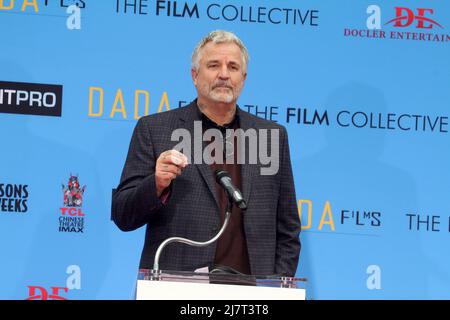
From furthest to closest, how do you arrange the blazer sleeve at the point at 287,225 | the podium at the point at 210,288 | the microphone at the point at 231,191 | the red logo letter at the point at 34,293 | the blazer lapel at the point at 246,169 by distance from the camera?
the red logo letter at the point at 34,293
the blazer sleeve at the point at 287,225
the blazer lapel at the point at 246,169
the microphone at the point at 231,191
the podium at the point at 210,288

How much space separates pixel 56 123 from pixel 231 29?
1.12 metres

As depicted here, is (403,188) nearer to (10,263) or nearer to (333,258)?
(333,258)

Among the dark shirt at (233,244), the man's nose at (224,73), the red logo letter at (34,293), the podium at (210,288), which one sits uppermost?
the man's nose at (224,73)

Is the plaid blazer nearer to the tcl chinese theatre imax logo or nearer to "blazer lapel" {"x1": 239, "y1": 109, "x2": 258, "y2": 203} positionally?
"blazer lapel" {"x1": 239, "y1": 109, "x2": 258, "y2": 203}

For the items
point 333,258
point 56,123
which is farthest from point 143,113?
point 333,258

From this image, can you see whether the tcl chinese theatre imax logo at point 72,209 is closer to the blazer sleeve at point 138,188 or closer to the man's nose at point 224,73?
the blazer sleeve at point 138,188

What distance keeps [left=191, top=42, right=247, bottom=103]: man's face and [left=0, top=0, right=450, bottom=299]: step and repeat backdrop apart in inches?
37.4

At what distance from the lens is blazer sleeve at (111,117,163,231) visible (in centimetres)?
363

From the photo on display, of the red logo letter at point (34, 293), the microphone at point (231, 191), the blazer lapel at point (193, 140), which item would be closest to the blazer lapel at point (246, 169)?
the blazer lapel at point (193, 140)

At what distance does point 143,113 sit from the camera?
4.94 metres

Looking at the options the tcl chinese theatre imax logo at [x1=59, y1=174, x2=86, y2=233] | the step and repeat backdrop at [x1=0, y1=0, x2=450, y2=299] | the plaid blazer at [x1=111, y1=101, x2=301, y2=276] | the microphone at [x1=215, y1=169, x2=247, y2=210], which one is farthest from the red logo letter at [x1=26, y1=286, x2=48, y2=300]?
the microphone at [x1=215, y1=169, x2=247, y2=210]

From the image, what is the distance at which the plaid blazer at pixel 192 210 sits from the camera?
12.5 feet

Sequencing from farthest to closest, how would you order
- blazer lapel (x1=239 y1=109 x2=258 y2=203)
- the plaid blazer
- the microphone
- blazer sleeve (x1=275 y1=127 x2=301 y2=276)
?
blazer sleeve (x1=275 y1=127 x2=301 y2=276) < blazer lapel (x1=239 y1=109 x2=258 y2=203) < the plaid blazer < the microphone

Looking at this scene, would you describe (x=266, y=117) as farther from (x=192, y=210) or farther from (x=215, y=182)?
(x=192, y=210)
